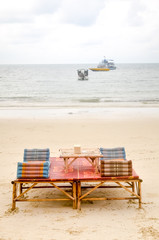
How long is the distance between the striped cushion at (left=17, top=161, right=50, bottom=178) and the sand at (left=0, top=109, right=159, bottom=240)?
2.55ft

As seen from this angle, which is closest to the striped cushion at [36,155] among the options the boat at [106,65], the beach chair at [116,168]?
the beach chair at [116,168]

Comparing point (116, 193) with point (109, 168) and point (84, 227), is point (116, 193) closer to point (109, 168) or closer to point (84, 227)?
point (109, 168)

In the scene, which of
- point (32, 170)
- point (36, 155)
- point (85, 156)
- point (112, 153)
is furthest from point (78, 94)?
point (32, 170)

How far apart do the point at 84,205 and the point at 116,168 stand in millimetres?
1147

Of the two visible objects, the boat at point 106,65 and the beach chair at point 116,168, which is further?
the boat at point 106,65

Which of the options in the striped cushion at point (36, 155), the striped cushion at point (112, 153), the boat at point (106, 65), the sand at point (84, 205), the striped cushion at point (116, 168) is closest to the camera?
the sand at point (84, 205)

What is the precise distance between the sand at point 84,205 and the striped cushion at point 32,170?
2.55 feet

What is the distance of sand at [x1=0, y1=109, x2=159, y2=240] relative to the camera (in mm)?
5340

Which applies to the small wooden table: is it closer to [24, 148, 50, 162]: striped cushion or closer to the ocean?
[24, 148, 50, 162]: striped cushion

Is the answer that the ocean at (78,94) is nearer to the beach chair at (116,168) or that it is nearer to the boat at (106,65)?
the beach chair at (116,168)

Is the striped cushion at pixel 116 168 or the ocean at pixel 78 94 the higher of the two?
the ocean at pixel 78 94

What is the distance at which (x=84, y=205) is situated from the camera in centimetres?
652

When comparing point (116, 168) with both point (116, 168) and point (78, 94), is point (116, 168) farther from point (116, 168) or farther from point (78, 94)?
point (78, 94)

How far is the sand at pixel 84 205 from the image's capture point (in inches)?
210
